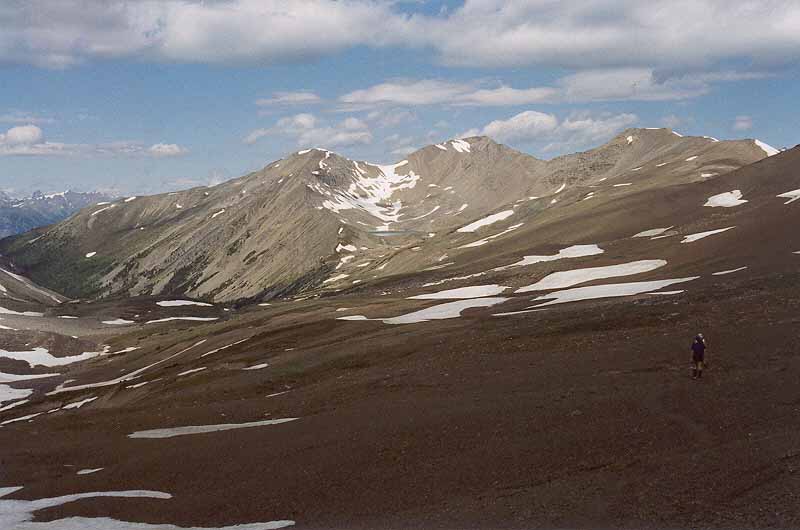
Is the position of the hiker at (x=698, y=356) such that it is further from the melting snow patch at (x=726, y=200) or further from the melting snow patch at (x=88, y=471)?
the melting snow patch at (x=726, y=200)

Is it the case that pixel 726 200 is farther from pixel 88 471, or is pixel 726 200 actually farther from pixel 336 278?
pixel 88 471

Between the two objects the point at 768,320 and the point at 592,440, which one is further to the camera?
the point at 768,320

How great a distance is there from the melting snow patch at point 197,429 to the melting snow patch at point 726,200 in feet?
322

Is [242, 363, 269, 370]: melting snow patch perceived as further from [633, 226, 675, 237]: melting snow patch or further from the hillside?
[633, 226, 675, 237]: melting snow patch

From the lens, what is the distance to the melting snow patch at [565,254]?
9674 cm

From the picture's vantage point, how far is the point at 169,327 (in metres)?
131

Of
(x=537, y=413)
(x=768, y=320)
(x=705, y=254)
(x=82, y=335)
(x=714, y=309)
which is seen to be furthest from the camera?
(x=82, y=335)

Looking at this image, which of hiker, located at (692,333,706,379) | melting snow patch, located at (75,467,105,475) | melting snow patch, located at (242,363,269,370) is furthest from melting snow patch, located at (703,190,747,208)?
melting snow patch, located at (75,467,105,475)

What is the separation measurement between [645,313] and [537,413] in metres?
18.5

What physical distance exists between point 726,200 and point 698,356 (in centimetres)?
9794

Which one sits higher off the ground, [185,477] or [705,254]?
[705,254]

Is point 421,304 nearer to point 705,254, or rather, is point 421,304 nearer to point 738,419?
point 705,254

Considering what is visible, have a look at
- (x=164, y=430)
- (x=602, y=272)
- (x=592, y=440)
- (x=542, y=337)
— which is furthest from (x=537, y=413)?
(x=602, y=272)

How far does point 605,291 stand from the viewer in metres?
62.7
